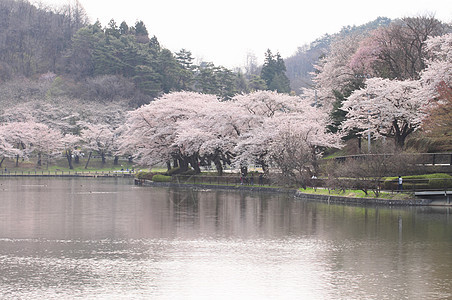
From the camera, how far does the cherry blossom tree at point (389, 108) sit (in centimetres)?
4556

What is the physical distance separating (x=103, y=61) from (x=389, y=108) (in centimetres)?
9347

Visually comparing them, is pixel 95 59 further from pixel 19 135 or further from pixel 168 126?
pixel 168 126

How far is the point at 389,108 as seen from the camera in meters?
45.9

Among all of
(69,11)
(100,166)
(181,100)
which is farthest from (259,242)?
(69,11)

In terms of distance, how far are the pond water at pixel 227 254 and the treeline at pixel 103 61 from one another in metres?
88.5

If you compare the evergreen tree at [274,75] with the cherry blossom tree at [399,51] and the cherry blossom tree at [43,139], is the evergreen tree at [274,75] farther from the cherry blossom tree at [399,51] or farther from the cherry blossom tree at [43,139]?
the cherry blossom tree at [399,51]

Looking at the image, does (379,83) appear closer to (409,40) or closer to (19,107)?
(409,40)

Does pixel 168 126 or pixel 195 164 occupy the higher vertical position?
pixel 168 126

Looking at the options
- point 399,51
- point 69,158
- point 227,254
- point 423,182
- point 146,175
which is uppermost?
point 399,51

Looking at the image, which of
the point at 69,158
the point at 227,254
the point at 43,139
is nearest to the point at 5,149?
the point at 43,139

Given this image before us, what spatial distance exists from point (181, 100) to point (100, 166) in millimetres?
43075

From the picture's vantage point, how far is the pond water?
1373 centimetres

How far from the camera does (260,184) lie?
53.0m

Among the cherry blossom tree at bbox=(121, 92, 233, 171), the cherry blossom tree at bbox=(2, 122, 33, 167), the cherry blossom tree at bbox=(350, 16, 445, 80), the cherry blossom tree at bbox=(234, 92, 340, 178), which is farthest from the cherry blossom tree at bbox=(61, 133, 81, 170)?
the cherry blossom tree at bbox=(350, 16, 445, 80)
